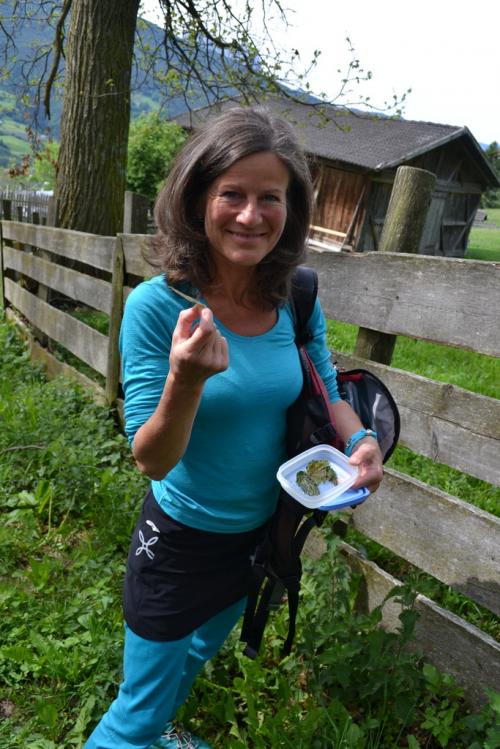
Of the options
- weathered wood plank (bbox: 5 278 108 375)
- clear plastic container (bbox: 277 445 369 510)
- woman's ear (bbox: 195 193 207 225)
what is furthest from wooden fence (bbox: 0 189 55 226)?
clear plastic container (bbox: 277 445 369 510)

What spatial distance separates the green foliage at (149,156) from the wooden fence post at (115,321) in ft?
47.4

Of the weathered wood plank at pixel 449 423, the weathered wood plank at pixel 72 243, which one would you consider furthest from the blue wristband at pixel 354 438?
the weathered wood plank at pixel 72 243

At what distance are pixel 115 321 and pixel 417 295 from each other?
2.57 metres

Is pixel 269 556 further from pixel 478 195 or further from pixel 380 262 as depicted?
pixel 478 195

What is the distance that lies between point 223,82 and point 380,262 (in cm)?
680

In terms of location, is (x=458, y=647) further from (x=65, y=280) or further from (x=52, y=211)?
(x=52, y=211)

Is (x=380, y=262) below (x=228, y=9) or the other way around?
below

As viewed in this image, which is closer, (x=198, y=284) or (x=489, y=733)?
(x=198, y=284)

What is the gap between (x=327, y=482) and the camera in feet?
5.59

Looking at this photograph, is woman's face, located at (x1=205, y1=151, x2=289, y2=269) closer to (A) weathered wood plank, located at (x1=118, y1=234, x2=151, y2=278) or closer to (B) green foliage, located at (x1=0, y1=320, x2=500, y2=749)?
(B) green foliage, located at (x1=0, y1=320, x2=500, y2=749)

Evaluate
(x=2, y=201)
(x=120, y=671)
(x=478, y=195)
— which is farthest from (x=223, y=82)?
(x=478, y=195)

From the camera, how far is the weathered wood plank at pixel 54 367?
15.1 ft

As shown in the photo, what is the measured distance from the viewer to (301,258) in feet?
6.02

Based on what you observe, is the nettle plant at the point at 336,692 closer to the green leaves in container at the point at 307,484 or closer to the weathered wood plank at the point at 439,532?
the weathered wood plank at the point at 439,532
